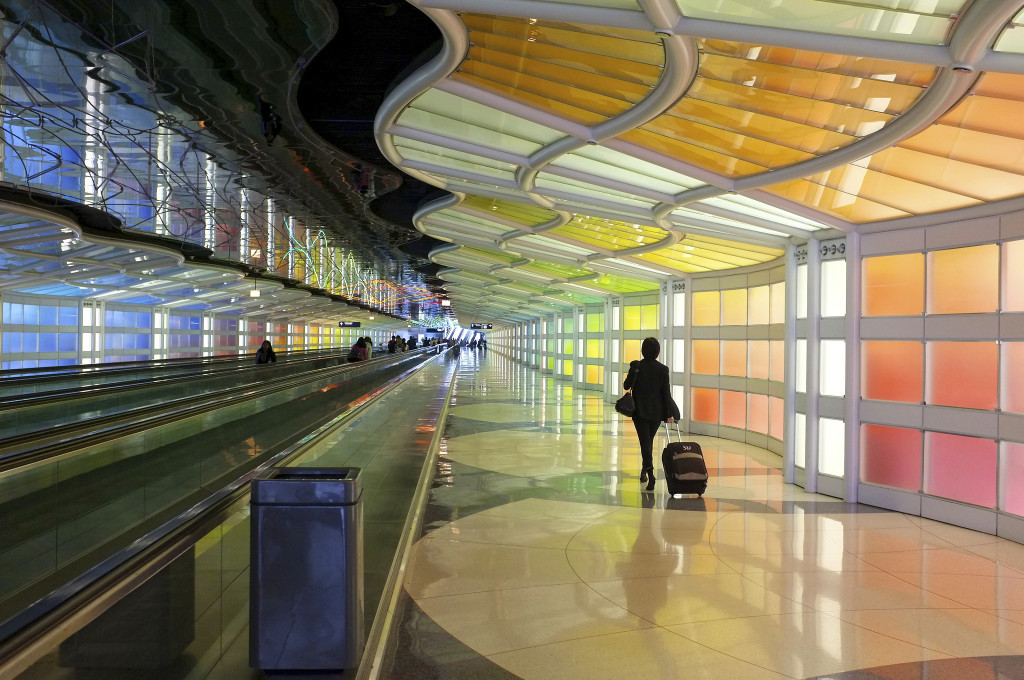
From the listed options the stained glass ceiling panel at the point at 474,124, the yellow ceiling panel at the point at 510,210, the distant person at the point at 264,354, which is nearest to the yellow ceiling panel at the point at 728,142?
the stained glass ceiling panel at the point at 474,124

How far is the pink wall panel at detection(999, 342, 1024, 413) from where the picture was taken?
31.6 feet

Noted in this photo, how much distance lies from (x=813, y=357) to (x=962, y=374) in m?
2.26

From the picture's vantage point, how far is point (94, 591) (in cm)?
216

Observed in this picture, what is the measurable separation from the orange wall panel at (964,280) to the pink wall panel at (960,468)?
1687 millimetres

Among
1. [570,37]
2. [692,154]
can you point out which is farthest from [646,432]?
[570,37]

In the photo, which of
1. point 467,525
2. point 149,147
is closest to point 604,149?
point 467,525

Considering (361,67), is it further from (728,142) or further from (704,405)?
(704,405)

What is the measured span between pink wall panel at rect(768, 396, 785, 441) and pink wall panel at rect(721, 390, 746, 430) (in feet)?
4.40

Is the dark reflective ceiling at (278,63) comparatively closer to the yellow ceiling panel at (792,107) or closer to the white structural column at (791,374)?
the yellow ceiling panel at (792,107)

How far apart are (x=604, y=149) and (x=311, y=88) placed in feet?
14.0

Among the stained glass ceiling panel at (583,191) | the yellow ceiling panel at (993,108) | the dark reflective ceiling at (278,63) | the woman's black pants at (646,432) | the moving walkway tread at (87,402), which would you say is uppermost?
the dark reflective ceiling at (278,63)

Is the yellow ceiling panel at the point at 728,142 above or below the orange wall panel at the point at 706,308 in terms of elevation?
above

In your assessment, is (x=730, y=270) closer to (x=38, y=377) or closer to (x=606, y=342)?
(x=606, y=342)

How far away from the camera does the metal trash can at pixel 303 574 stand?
3537 mm
